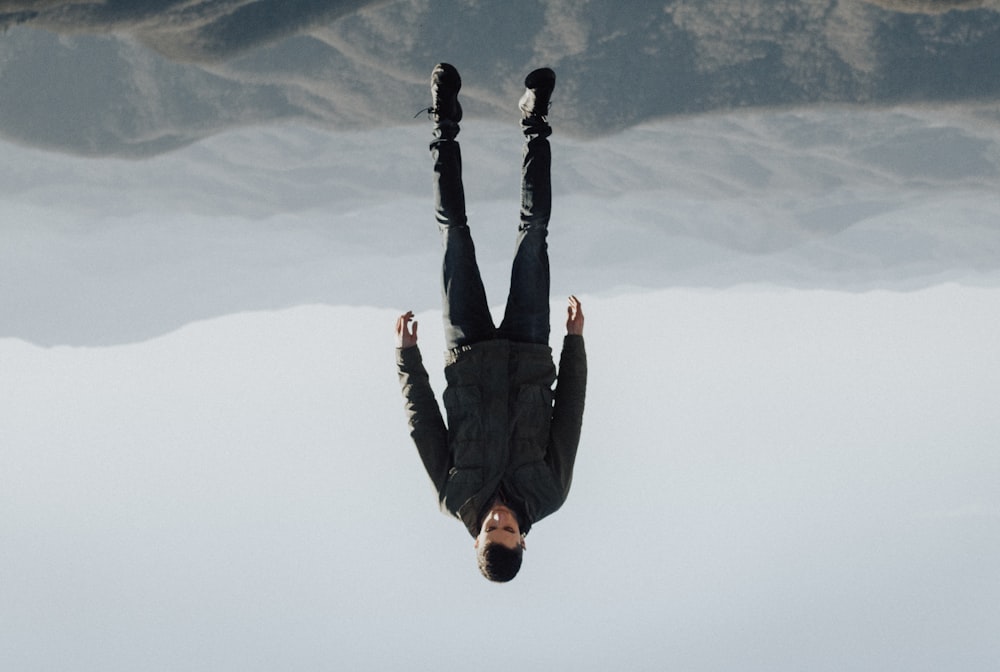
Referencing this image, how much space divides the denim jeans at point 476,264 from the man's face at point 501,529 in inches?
27.7

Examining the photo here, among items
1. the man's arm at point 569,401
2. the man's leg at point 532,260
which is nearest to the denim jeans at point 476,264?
the man's leg at point 532,260

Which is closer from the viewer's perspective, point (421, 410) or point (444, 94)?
point (421, 410)

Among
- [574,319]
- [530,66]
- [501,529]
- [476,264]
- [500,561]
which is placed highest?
[530,66]

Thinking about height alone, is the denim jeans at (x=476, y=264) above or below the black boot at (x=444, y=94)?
below

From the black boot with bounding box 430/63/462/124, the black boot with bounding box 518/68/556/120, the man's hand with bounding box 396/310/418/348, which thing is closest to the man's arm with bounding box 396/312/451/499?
the man's hand with bounding box 396/310/418/348

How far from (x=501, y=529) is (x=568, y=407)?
628 mm

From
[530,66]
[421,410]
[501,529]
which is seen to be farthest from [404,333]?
[530,66]

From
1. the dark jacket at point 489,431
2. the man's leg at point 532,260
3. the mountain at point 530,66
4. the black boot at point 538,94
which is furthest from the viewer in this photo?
the mountain at point 530,66

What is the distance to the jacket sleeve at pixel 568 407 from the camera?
390cm

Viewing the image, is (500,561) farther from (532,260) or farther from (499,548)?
(532,260)

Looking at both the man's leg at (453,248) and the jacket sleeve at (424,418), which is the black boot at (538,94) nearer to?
the man's leg at (453,248)

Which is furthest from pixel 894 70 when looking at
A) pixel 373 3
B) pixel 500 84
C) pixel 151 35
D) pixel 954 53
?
pixel 151 35

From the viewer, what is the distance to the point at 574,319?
3.96 m

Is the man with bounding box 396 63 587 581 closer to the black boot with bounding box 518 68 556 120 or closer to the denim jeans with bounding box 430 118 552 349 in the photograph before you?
the denim jeans with bounding box 430 118 552 349
